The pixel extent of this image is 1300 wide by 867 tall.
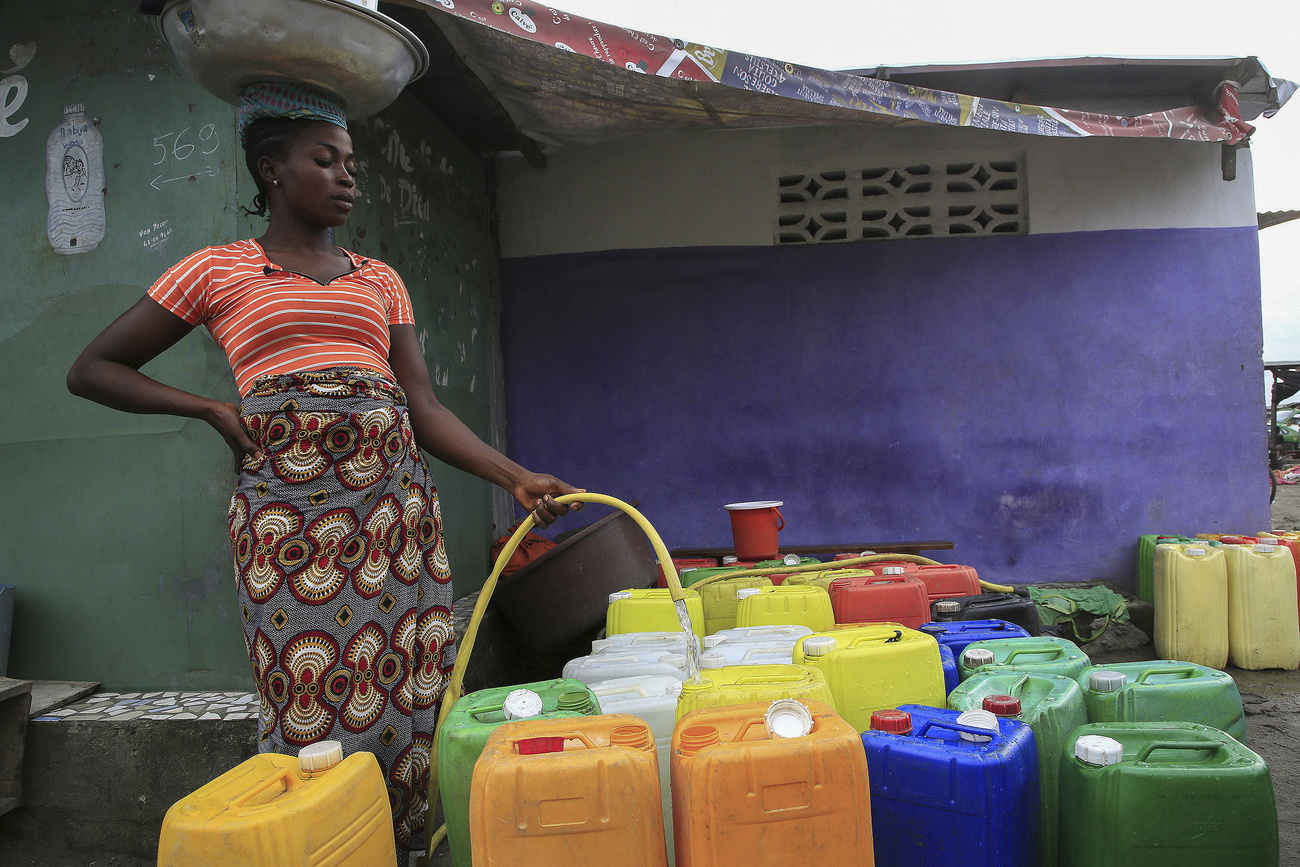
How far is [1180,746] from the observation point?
157 centimetres

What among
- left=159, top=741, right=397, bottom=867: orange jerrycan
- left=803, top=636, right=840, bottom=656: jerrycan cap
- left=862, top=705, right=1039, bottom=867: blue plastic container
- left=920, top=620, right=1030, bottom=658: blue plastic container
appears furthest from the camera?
left=920, top=620, right=1030, bottom=658: blue plastic container

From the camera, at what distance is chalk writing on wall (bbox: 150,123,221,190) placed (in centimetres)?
274

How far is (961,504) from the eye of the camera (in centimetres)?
523

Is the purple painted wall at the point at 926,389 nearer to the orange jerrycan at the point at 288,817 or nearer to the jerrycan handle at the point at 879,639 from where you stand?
the jerrycan handle at the point at 879,639

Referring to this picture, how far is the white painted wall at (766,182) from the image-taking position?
518cm

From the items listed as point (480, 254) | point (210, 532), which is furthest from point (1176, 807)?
point (480, 254)

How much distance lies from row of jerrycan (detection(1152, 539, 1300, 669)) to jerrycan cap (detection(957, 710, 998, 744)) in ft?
11.5

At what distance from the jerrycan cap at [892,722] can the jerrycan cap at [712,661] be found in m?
0.52

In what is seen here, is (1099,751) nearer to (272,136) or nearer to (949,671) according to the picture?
(949,671)

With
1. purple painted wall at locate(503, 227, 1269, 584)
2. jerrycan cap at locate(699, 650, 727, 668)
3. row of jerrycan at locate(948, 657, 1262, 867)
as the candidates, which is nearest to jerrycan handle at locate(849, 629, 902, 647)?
row of jerrycan at locate(948, 657, 1262, 867)

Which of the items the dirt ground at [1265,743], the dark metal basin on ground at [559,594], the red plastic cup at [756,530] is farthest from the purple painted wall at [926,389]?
the dark metal basin on ground at [559,594]

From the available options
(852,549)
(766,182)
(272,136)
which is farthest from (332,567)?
(766,182)

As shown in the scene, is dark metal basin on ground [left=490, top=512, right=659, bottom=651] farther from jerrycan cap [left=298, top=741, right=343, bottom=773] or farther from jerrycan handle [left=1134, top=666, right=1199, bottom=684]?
jerrycan handle [left=1134, top=666, right=1199, bottom=684]

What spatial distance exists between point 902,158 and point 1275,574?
10.1 ft
